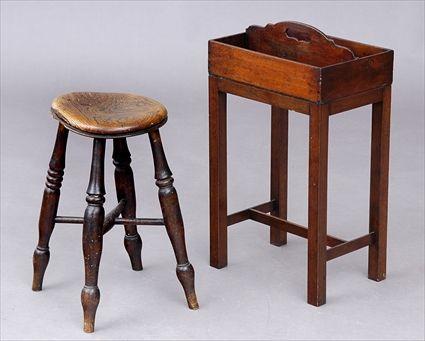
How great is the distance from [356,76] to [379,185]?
53cm

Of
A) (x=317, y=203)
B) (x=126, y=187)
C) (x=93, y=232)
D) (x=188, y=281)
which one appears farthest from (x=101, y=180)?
(x=317, y=203)

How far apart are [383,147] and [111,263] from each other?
1.25 metres

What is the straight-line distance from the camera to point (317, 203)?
595cm

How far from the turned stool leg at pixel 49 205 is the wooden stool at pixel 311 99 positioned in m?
0.67

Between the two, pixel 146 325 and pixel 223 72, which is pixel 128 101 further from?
pixel 146 325

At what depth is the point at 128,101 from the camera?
20.0ft

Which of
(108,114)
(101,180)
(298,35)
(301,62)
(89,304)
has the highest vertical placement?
(298,35)

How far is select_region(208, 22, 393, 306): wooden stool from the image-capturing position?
5.86m

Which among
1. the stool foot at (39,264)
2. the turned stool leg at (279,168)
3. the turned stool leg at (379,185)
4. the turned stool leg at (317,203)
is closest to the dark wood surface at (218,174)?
the turned stool leg at (279,168)

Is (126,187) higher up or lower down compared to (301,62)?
lower down

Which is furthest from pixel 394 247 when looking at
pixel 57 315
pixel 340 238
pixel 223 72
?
pixel 57 315

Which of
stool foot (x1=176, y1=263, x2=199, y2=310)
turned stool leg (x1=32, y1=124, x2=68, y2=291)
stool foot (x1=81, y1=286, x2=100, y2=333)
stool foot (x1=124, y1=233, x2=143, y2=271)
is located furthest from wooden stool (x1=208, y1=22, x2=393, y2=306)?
stool foot (x1=81, y1=286, x2=100, y2=333)

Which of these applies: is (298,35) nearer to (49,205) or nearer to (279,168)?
(279,168)

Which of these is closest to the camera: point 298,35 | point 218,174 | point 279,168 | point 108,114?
point 108,114
